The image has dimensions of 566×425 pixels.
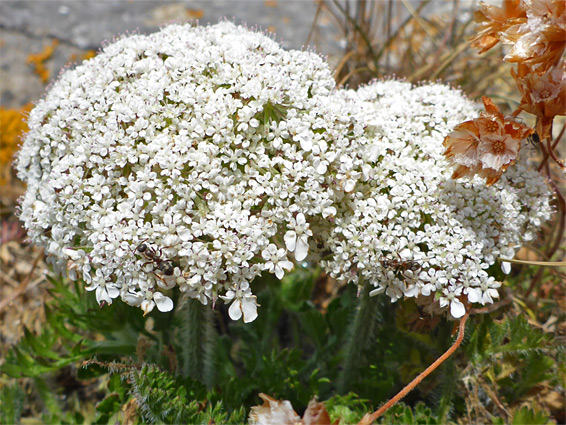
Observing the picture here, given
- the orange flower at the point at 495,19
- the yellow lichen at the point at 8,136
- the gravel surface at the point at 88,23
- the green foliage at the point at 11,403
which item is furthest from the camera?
the gravel surface at the point at 88,23

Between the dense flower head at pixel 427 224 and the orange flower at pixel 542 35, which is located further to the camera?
the dense flower head at pixel 427 224

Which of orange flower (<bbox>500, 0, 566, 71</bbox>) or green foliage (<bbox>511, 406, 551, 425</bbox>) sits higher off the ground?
orange flower (<bbox>500, 0, 566, 71</bbox>)

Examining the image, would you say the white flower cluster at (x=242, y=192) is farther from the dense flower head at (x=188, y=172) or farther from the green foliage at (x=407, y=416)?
the green foliage at (x=407, y=416)

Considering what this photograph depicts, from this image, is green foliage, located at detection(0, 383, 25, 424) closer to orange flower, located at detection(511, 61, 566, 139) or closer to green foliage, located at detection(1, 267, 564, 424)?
green foliage, located at detection(1, 267, 564, 424)

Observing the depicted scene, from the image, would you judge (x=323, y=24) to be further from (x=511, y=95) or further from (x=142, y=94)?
(x=142, y=94)

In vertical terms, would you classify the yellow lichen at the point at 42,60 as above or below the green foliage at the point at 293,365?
above

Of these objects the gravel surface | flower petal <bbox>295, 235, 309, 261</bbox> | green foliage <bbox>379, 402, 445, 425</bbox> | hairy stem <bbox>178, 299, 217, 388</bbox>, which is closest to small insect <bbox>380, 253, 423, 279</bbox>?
flower petal <bbox>295, 235, 309, 261</bbox>

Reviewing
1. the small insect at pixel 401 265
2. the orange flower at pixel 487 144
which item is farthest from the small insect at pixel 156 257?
the orange flower at pixel 487 144
